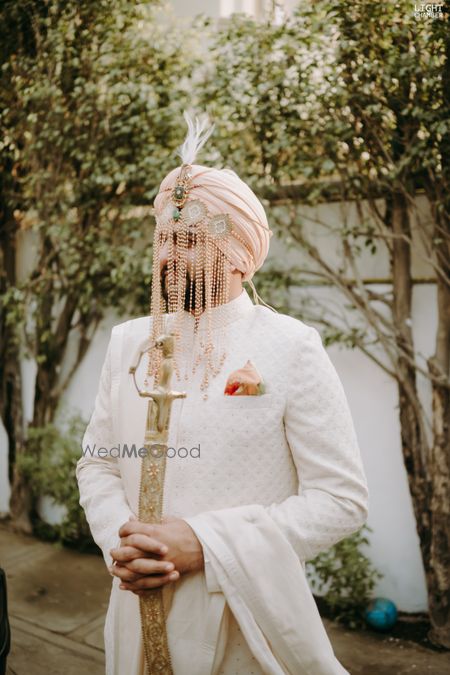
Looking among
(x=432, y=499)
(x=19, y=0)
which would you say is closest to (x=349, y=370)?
(x=432, y=499)

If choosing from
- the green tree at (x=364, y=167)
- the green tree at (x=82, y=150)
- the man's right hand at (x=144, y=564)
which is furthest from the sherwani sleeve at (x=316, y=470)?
the green tree at (x=82, y=150)

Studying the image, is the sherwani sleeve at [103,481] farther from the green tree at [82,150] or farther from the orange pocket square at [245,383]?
the green tree at [82,150]

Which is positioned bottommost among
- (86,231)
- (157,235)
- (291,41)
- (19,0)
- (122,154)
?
(157,235)

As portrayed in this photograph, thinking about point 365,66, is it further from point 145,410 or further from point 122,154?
point 145,410

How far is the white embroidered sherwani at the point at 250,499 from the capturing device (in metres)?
1.27

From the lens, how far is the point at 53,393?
5.02 meters

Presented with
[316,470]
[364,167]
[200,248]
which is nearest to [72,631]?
[316,470]

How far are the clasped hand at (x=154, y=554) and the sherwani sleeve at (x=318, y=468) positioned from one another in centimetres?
20

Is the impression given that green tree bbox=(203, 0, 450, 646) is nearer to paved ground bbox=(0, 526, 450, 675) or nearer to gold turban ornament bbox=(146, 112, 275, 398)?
paved ground bbox=(0, 526, 450, 675)

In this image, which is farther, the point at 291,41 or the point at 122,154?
the point at 122,154

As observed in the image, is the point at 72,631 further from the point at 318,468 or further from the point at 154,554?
the point at 318,468

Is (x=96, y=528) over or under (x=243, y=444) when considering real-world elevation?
under

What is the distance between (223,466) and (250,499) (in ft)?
0.33

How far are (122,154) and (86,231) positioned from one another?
0.70 metres
